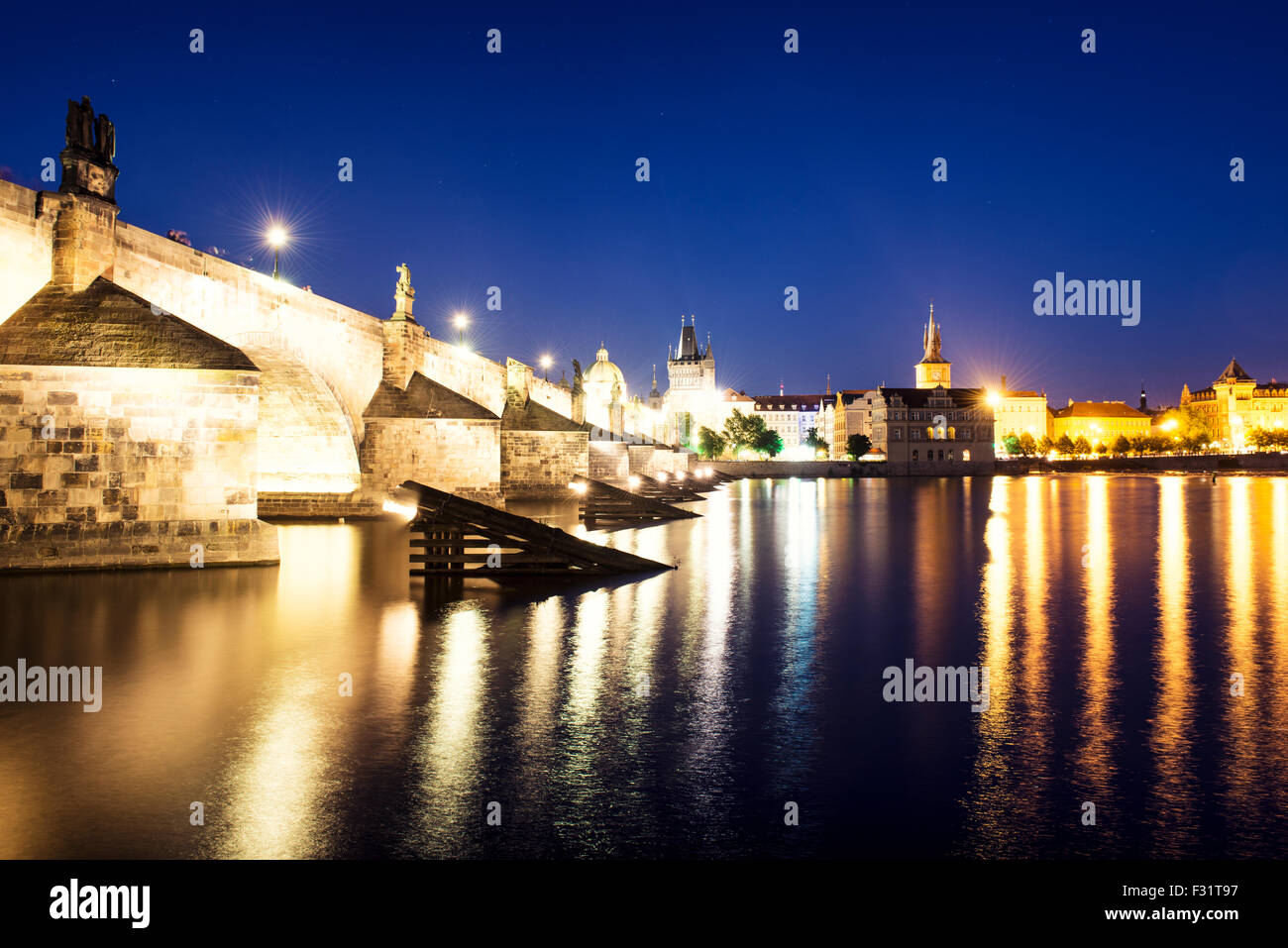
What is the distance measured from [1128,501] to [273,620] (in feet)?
129

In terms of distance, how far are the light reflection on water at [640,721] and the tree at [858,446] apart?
101 meters

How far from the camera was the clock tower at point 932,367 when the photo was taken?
5566 inches

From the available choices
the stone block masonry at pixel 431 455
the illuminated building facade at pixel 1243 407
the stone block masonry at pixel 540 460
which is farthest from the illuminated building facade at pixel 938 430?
the stone block masonry at pixel 431 455

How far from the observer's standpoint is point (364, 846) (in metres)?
4.27

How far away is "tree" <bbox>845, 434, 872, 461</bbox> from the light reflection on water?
332 ft

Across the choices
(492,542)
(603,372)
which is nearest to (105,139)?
(492,542)

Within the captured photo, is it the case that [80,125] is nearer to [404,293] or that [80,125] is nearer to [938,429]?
[404,293]

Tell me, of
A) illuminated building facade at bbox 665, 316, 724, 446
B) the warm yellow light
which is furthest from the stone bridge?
illuminated building facade at bbox 665, 316, 724, 446

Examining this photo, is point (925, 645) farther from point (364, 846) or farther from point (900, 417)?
point (900, 417)

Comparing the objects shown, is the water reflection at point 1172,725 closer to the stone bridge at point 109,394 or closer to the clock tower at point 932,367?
the stone bridge at point 109,394

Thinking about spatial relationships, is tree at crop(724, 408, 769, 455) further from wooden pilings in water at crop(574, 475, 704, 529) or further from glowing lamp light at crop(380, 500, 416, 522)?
glowing lamp light at crop(380, 500, 416, 522)
